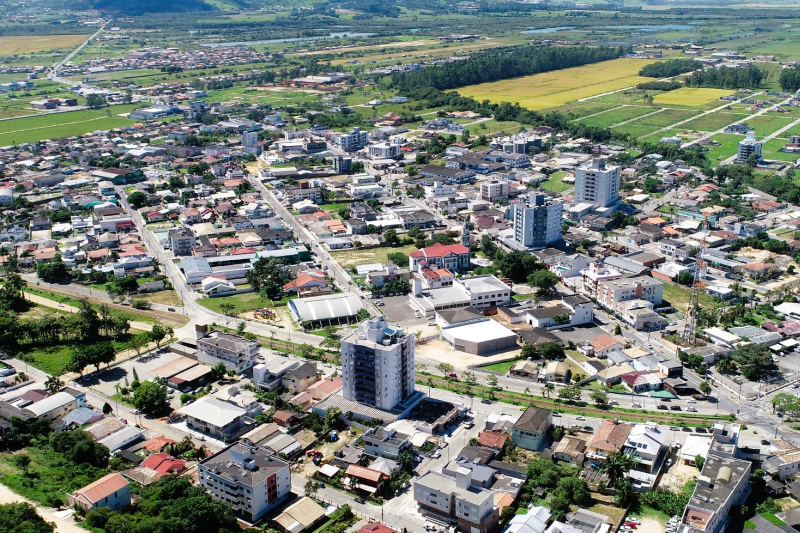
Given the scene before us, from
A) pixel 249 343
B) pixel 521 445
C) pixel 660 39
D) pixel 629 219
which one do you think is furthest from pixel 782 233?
pixel 660 39

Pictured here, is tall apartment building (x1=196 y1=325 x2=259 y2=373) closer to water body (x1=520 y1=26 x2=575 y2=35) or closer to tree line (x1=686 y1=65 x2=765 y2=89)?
tree line (x1=686 y1=65 x2=765 y2=89)

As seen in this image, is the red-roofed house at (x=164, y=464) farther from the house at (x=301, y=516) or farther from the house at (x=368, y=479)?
the house at (x=368, y=479)

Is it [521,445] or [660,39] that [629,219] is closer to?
[521,445]

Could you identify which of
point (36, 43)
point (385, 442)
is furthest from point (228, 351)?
point (36, 43)

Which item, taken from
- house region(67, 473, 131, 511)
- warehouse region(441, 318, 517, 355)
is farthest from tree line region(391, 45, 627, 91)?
house region(67, 473, 131, 511)

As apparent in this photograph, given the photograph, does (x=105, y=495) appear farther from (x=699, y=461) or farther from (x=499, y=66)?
(x=499, y=66)

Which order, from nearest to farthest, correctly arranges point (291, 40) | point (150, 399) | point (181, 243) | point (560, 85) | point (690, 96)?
1. point (150, 399)
2. point (181, 243)
3. point (690, 96)
4. point (560, 85)
5. point (291, 40)
